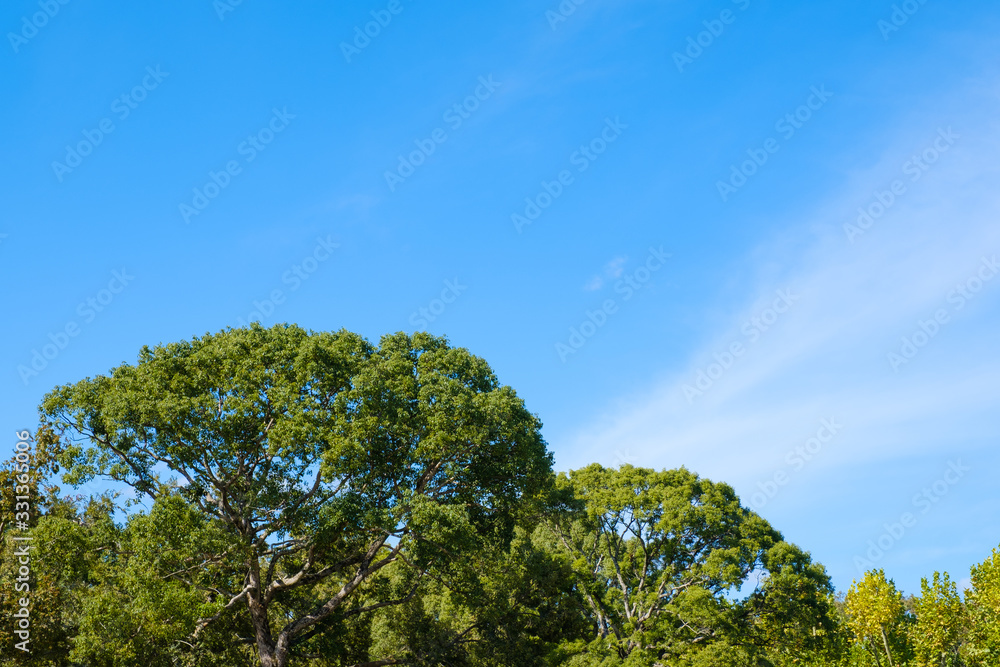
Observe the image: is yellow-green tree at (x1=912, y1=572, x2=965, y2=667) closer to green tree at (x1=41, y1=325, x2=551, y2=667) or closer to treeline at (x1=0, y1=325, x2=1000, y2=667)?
treeline at (x1=0, y1=325, x2=1000, y2=667)

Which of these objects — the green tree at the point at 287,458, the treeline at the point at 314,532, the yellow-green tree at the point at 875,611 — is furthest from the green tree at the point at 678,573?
the green tree at the point at 287,458

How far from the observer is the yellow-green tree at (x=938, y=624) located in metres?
23.2

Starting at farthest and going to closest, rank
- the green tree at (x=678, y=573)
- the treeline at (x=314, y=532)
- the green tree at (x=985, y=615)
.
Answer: the green tree at (x=678, y=573) → the green tree at (x=985, y=615) → the treeline at (x=314, y=532)

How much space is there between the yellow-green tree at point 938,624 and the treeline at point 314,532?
0.07m

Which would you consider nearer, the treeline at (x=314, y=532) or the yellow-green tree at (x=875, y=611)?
the treeline at (x=314, y=532)

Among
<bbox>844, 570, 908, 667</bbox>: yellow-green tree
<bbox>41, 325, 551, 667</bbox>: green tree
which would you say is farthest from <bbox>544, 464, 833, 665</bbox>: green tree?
<bbox>41, 325, 551, 667</bbox>: green tree

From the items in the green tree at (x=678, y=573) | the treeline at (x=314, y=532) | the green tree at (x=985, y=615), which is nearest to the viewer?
the treeline at (x=314, y=532)

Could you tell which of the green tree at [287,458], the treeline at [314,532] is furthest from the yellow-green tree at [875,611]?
the green tree at [287,458]

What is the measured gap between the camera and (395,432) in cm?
2136

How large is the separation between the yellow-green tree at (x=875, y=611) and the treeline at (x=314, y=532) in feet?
0.21

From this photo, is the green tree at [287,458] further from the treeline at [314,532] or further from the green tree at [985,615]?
the green tree at [985,615]

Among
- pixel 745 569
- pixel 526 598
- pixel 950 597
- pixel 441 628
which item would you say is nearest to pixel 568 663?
pixel 526 598

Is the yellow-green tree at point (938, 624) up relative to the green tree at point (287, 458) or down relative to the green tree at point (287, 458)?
down

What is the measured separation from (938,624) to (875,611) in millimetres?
2057
